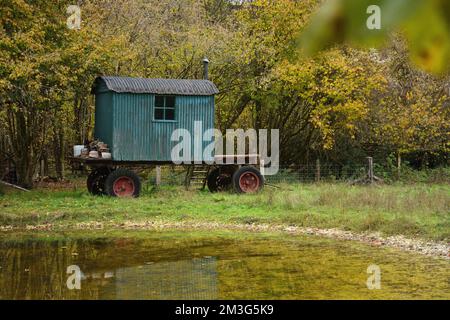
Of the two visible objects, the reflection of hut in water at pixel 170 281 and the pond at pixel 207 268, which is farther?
the pond at pixel 207 268

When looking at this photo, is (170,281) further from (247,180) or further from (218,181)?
(218,181)

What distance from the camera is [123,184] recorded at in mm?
21406

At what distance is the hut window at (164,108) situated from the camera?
2244 centimetres

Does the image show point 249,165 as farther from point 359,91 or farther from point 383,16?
point 383,16

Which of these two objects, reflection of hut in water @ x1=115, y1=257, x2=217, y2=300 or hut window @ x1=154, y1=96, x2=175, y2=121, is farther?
hut window @ x1=154, y1=96, x2=175, y2=121

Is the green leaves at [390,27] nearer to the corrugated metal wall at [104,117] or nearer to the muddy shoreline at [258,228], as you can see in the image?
the muddy shoreline at [258,228]

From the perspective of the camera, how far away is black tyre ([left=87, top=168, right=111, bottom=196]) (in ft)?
71.7

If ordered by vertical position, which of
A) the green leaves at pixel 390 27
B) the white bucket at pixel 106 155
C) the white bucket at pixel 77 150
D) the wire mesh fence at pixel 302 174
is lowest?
the wire mesh fence at pixel 302 174

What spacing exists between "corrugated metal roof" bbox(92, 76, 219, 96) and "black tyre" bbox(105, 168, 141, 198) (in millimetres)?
2731

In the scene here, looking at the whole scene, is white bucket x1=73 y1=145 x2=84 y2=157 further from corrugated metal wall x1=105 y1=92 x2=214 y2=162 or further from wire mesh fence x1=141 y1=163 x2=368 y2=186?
wire mesh fence x1=141 y1=163 x2=368 y2=186

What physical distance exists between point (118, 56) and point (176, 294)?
16233 millimetres

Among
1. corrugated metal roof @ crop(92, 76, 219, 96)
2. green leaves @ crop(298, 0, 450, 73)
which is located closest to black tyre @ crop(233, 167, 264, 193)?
corrugated metal roof @ crop(92, 76, 219, 96)

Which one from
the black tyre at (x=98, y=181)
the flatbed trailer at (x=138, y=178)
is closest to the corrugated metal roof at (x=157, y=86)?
the flatbed trailer at (x=138, y=178)

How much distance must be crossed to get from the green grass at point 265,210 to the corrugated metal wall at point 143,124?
6.66 ft
